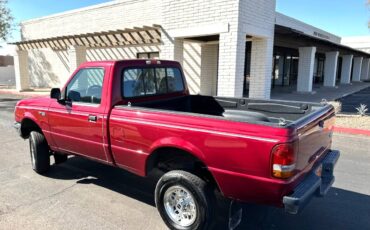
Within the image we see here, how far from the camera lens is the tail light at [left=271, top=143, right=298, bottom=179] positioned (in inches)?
103

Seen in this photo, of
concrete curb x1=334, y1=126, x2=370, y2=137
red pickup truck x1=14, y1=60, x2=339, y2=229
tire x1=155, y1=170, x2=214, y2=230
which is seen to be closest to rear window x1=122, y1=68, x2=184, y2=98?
red pickup truck x1=14, y1=60, x2=339, y2=229

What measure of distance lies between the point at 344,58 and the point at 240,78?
81.1 feet

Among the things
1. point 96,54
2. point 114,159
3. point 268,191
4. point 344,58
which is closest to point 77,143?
point 114,159

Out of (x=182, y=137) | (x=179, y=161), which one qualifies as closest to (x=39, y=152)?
(x=179, y=161)

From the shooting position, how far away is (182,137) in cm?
318

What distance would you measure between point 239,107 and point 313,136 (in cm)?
174

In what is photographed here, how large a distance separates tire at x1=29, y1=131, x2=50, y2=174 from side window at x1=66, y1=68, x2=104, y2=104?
1.18 metres

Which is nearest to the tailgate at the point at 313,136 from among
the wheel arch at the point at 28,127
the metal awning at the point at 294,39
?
the wheel arch at the point at 28,127

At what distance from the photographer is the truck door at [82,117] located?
4.06m

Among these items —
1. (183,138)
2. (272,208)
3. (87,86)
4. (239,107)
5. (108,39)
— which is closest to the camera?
(183,138)

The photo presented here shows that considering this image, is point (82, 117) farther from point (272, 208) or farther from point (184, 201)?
point (272, 208)

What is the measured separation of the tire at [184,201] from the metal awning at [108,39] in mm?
10271

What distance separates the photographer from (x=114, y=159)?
13.2 ft

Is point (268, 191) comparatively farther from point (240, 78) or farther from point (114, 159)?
point (240, 78)
